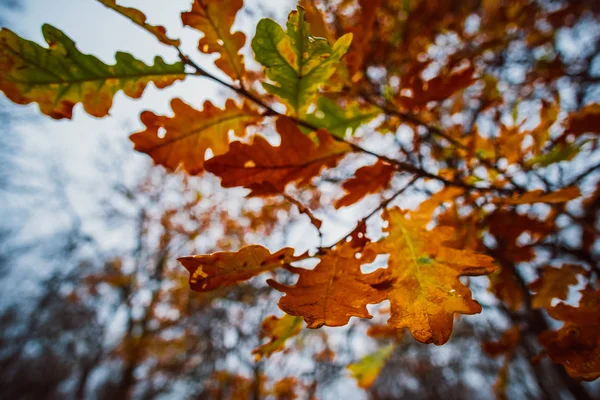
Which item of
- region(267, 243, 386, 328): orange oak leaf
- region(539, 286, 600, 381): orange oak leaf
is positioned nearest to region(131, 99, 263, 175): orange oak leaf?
region(267, 243, 386, 328): orange oak leaf

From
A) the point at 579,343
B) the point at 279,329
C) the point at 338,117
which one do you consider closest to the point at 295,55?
the point at 338,117

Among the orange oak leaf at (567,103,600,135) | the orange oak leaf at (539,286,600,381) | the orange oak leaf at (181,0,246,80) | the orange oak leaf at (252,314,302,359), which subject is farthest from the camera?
the orange oak leaf at (567,103,600,135)

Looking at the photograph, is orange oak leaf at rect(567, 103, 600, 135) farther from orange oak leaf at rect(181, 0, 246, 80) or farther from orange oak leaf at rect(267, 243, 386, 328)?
orange oak leaf at rect(181, 0, 246, 80)

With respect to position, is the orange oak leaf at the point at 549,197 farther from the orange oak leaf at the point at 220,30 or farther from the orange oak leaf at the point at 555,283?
the orange oak leaf at the point at 220,30

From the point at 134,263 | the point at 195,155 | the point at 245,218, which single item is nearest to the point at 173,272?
the point at 134,263

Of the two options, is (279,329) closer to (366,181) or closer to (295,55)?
(366,181)

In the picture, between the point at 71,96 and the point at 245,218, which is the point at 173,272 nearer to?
the point at 245,218

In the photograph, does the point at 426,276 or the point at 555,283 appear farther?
the point at 555,283

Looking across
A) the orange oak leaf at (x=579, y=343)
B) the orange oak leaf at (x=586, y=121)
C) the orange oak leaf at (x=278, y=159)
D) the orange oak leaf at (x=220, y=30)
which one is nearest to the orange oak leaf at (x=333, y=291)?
the orange oak leaf at (x=278, y=159)
